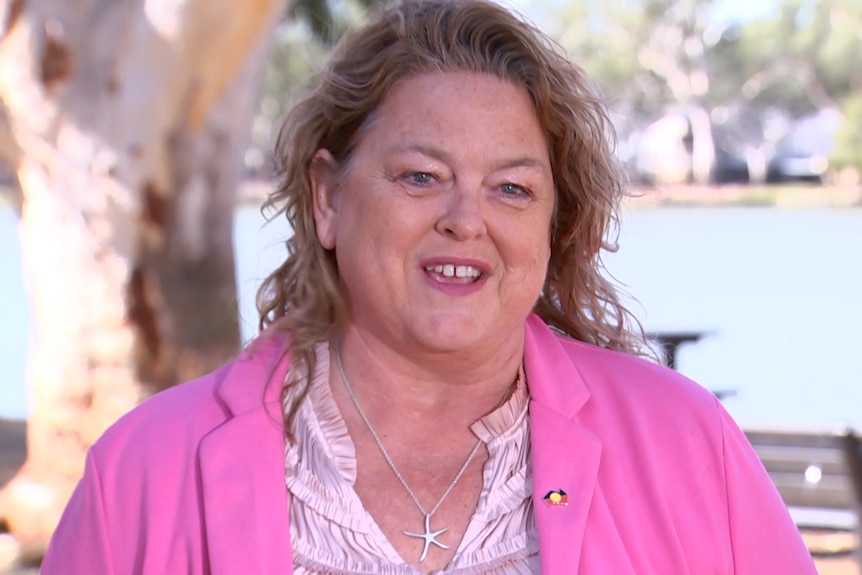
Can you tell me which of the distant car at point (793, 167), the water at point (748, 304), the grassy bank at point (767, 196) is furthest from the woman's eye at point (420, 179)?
the distant car at point (793, 167)

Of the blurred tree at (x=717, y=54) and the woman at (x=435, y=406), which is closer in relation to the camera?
the woman at (x=435, y=406)

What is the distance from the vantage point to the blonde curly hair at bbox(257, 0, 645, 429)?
7.03 feet

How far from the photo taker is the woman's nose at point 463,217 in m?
2.02

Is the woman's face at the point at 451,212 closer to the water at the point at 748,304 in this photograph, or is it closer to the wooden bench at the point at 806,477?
the water at the point at 748,304

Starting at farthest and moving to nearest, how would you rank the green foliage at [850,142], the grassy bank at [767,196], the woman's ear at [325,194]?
1. the grassy bank at [767,196]
2. the green foliage at [850,142]
3. the woman's ear at [325,194]

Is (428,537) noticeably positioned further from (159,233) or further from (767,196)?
(767,196)

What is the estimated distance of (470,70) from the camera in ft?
6.95

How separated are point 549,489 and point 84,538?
775 mm

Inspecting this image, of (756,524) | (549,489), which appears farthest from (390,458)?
(756,524)

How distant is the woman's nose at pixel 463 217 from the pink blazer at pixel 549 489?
0.34m

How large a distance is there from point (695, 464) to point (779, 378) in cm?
1140

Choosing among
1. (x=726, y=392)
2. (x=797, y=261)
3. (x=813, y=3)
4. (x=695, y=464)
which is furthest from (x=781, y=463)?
(x=813, y=3)

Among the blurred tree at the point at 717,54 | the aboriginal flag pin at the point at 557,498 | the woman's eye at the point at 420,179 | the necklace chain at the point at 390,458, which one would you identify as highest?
the blurred tree at the point at 717,54

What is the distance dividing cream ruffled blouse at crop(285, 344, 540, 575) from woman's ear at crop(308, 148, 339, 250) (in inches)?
11.9
